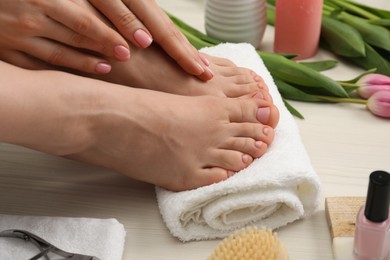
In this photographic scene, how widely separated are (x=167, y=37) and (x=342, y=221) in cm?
41

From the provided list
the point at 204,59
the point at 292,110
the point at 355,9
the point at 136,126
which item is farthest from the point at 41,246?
the point at 355,9

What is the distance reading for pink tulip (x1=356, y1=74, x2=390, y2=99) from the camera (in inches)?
55.9

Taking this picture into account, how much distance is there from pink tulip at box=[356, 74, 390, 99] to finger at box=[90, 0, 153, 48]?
1.47ft

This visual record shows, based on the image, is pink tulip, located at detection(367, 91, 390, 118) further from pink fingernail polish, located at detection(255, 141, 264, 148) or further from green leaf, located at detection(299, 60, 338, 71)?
pink fingernail polish, located at detection(255, 141, 264, 148)

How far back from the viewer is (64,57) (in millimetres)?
1201

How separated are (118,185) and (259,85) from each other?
306mm

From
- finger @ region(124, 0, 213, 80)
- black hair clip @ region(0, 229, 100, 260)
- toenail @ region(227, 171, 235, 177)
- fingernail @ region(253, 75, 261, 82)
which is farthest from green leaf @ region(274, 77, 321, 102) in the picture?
black hair clip @ region(0, 229, 100, 260)

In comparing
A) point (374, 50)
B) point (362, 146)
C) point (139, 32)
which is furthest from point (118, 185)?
point (374, 50)

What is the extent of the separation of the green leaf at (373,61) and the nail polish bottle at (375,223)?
0.54 metres

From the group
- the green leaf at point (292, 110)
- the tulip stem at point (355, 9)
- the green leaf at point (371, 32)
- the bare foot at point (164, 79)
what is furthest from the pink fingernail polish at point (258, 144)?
the tulip stem at point (355, 9)

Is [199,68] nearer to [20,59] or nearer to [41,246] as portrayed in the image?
[20,59]

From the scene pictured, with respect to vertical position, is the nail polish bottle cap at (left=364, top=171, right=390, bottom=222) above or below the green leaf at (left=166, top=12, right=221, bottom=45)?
above

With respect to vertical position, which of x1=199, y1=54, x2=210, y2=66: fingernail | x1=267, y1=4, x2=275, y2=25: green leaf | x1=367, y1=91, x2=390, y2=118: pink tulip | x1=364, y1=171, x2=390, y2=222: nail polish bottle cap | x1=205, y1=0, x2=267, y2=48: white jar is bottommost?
x1=267, y1=4, x2=275, y2=25: green leaf

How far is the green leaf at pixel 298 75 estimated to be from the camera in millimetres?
1438
